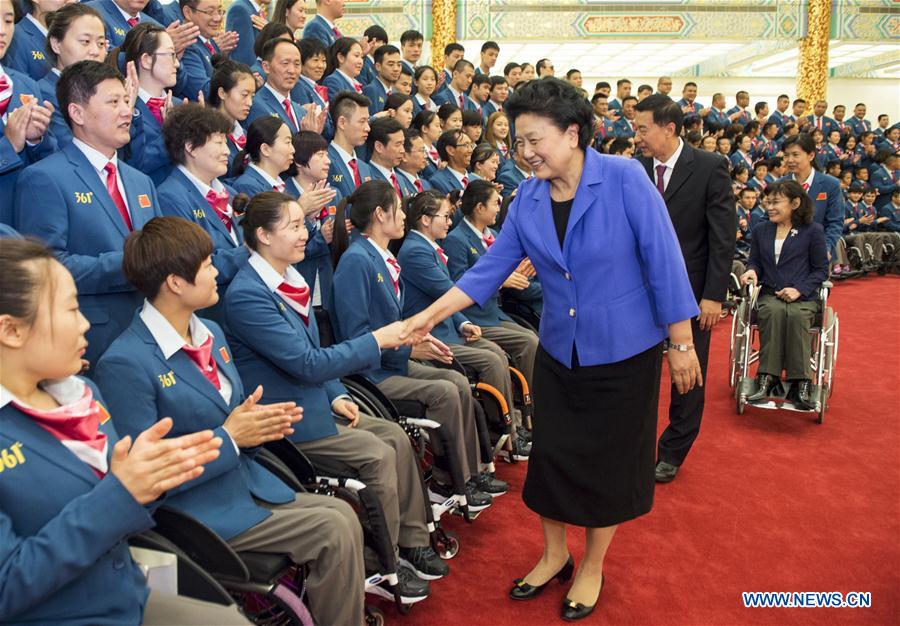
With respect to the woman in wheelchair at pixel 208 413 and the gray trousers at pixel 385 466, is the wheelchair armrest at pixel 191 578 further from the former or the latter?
the gray trousers at pixel 385 466

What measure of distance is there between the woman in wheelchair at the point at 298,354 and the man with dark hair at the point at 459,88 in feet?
14.2

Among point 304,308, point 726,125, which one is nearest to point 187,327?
point 304,308

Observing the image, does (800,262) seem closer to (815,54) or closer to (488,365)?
(488,365)

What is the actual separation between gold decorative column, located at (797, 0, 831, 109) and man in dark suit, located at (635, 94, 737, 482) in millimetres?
9757

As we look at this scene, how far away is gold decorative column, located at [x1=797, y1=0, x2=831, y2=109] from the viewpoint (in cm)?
1127

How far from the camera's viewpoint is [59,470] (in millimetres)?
1271

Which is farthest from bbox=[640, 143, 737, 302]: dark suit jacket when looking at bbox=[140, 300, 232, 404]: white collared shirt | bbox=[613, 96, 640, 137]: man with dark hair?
bbox=[613, 96, 640, 137]: man with dark hair

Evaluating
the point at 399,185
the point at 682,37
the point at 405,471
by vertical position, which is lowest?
the point at 405,471

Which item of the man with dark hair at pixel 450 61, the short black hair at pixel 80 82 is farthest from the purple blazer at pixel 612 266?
the man with dark hair at pixel 450 61

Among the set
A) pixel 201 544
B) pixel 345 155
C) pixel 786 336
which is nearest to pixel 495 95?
pixel 345 155

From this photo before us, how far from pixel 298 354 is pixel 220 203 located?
29.2 inches

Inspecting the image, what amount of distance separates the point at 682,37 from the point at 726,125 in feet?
8.04

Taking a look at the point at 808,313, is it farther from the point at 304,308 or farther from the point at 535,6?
the point at 535,6

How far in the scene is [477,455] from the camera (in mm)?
2934
